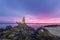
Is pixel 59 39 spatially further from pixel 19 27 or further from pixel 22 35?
pixel 19 27

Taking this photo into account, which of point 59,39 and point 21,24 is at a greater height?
point 21,24

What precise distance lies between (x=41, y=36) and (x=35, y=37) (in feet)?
1.22

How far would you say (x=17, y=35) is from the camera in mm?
10789

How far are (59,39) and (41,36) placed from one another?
3.55 ft

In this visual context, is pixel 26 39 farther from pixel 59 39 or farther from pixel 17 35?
pixel 59 39

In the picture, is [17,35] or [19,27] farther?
[19,27]

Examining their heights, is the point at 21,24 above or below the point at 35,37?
above

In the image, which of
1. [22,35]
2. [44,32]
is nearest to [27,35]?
[22,35]

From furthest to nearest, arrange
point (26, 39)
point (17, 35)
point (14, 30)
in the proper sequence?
point (14, 30)
point (17, 35)
point (26, 39)

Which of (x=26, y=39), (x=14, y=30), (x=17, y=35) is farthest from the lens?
(x=14, y=30)

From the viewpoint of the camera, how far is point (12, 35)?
11.0 metres

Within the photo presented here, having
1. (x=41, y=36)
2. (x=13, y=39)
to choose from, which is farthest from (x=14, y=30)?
(x=41, y=36)

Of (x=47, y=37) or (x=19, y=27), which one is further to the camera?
(x=19, y=27)

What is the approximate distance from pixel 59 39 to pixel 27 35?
1.81 m
